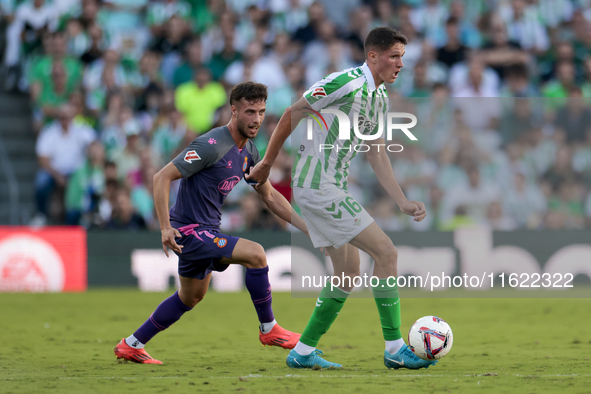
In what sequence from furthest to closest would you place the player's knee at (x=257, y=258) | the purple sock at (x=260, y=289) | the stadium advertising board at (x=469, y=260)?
the stadium advertising board at (x=469, y=260), the purple sock at (x=260, y=289), the player's knee at (x=257, y=258)

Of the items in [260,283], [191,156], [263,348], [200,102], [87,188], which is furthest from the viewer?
[200,102]

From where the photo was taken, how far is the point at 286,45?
14.0m

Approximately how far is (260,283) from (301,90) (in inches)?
311

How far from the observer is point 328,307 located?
543 cm

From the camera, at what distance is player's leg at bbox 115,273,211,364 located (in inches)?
233

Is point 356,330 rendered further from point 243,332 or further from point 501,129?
point 501,129

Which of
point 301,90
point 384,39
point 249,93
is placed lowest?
point 249,93

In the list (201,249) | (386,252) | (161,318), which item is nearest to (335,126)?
(386,252)

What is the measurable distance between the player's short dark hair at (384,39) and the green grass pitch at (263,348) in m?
2.19

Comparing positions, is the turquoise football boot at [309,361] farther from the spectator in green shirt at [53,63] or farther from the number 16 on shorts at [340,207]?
the spectator in green shirt at [53,63]

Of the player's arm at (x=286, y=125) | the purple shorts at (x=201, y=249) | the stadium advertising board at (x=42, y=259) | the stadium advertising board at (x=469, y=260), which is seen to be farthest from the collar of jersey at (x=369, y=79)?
the stadium advertising board at (x=42, y=259)

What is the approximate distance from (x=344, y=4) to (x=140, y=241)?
6.23 m

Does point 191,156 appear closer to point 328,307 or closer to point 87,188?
point 328,307

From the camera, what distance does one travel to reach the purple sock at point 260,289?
19.1 feet
